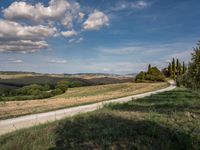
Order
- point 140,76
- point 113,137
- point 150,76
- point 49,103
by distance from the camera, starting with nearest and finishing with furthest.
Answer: point 113,137 < point 49,103 < point 140,76 < point 150,76

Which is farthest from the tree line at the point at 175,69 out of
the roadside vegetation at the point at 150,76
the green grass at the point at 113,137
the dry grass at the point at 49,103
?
the green grass at the point at 113,137

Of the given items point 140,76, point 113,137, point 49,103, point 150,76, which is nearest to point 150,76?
point 150,76

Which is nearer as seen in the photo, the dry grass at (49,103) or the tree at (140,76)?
the dry grass at (49,103)

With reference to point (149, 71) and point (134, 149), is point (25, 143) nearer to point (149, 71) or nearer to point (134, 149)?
point (134, 149)

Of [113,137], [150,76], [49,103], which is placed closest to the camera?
[113,137]

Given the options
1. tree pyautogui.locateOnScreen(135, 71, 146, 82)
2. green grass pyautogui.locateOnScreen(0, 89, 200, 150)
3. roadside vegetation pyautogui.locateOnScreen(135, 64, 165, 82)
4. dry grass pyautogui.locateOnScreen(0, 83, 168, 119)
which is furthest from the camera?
roadside vegetation pyautogui.locateOnScreen(135, 64, 165, 82)

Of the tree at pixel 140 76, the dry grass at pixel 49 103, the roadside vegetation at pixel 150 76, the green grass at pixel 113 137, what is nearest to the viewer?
the green grass at pixel 113 137

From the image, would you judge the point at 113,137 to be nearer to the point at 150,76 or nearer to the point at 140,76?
the point at 140,76

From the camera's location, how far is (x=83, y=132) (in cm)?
1089

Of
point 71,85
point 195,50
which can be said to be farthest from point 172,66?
point 195,50

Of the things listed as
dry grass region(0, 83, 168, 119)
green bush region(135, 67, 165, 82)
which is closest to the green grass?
dry grass region(0, 83, 168, 119)

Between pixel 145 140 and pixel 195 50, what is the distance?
1475 centimetres

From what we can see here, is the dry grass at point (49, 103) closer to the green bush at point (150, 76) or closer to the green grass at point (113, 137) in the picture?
the green grass at point (113, 137)

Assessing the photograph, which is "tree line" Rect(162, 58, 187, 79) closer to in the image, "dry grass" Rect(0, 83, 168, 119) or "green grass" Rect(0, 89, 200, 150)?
"dry grass" Rect(0, 83, 168, 119)
